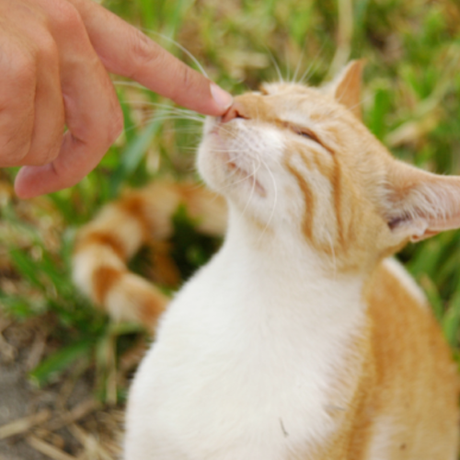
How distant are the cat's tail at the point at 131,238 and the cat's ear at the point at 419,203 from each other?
2.50 ft

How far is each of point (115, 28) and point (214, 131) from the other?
315 mm

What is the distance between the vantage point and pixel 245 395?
1.20 meters

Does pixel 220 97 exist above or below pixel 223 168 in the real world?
above

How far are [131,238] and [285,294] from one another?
0.78 m

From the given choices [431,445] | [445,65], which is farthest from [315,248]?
[445,65]

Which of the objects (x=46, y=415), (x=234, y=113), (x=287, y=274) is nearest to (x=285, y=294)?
(x=287, y=274)

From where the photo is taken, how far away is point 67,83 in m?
0.97

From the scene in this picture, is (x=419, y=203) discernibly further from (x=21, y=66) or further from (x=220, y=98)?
(x=21, y=66)

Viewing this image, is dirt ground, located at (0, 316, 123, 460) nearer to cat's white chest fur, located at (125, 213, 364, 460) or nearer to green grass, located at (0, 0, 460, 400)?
green grass, located at (0, 0, 460, 400)

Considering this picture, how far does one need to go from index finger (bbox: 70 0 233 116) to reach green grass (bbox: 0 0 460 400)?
2.31ft

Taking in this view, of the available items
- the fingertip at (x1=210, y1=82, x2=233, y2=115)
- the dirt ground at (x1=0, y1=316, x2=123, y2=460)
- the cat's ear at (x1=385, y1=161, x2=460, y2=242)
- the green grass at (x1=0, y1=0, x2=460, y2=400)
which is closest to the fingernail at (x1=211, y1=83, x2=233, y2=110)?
the fingertip at (x1=210, y1=82, x2=233, y2=115)

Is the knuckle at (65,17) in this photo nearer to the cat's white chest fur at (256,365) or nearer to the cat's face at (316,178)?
the cat's face at (316,178)

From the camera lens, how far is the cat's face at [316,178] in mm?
1145

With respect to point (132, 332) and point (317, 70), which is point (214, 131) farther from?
point (317, 70)
